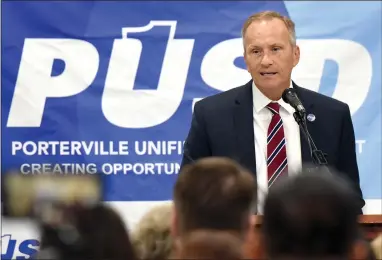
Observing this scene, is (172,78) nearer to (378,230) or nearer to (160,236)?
(378,230)

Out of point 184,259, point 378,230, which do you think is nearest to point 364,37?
point 378,230

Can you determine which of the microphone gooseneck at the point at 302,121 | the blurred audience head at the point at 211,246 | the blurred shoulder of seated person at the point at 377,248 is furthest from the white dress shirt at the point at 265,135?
the blurred audience head at the point at 211,246

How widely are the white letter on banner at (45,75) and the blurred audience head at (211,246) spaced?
4.47 m

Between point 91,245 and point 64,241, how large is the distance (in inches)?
2.2

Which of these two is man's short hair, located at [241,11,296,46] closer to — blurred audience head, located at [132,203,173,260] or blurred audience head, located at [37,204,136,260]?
blurred audience head, located at [132,203,173,260]

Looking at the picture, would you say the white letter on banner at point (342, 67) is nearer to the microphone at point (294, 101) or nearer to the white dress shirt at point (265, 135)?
the white dress shirt at point (265, 135)

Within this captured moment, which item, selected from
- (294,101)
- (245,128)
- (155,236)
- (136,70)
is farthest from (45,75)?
(155,236)

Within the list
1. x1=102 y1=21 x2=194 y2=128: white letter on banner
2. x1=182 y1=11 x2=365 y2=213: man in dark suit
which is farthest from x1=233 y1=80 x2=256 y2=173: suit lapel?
x1=102 y1=21 x2=194 y2=128: white letter on banner

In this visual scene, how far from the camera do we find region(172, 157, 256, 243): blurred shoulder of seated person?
2.61m

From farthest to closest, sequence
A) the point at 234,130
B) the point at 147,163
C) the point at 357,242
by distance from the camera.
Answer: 1. the point at 147,163
2. the point at 234,130
3. the point at 357,242

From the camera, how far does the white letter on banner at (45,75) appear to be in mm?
6945

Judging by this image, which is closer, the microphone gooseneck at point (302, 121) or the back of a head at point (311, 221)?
the back of a head at point (311, 221)

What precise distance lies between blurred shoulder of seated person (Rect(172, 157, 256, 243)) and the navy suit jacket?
2158mm

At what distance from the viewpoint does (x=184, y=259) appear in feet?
8.38
